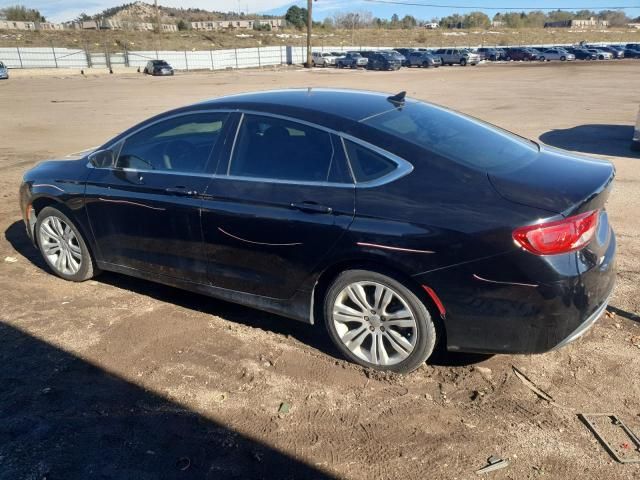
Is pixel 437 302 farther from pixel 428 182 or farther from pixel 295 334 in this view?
pixel 295 334

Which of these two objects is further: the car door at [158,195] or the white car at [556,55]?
the white car at [556,55]

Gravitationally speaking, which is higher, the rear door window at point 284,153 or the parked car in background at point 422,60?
the rear door window at point 284,153

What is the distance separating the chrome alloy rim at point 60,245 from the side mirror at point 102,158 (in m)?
0.70

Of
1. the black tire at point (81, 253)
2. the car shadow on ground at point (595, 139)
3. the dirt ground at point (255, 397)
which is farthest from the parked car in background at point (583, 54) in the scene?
the black tire at point (81, 253)

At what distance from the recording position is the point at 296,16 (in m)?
117

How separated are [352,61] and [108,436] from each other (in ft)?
182

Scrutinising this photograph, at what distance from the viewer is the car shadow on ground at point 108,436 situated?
2.69 m

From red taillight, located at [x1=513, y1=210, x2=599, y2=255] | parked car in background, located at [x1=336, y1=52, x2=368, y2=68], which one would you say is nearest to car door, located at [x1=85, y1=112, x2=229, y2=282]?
red taillight, located at [x1=513, y1=210, x2=599, y2=255]

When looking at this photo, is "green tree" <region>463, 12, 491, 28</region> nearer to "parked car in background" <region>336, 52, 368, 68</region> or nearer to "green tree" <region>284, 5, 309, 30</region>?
"green tree" <region>284, 5, 309, 30</region>

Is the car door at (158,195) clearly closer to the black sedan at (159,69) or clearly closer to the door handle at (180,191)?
the door handle at (180,191)

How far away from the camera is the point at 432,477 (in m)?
2.61

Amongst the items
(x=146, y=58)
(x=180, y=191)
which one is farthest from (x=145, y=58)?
(x=180, y=191)

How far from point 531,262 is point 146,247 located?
9.40 ft

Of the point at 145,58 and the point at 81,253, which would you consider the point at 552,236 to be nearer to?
the point at 81,253
